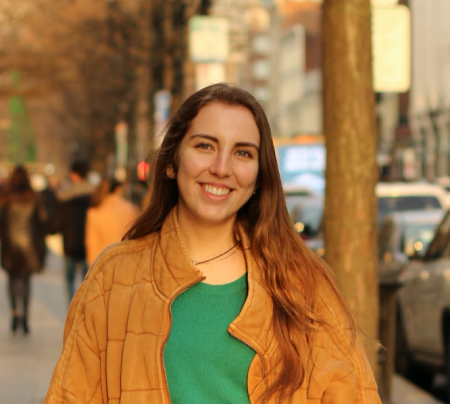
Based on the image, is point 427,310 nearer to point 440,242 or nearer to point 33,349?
point 440,242

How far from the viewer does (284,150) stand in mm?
42250

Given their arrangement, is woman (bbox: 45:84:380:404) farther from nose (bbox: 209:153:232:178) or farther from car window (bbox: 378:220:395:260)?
car window (bbox: 378:220:395:260)

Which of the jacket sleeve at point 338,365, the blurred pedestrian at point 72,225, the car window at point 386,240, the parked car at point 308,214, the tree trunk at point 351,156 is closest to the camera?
the jacket sleeve at point 338,365

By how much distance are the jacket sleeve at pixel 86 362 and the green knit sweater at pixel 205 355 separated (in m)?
0.20

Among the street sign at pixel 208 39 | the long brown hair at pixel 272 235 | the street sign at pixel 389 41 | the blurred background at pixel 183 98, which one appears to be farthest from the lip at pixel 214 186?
the street sign at pixel 208 39

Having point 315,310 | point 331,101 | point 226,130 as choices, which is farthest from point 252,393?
point 331,101

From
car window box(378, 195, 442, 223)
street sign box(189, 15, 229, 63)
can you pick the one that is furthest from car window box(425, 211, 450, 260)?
street sign box(189, 15, 229, 63)

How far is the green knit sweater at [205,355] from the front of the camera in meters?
2.80

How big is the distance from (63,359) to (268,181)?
714 mm

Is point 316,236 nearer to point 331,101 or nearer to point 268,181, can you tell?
point 331,101

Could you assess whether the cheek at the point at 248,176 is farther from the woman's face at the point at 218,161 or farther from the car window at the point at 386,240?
the car window at the point at 386,240

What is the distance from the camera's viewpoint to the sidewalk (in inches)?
356

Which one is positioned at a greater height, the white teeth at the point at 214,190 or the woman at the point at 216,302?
the white teeth at the point at 214,190

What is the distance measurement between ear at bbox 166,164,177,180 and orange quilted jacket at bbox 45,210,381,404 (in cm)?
19
